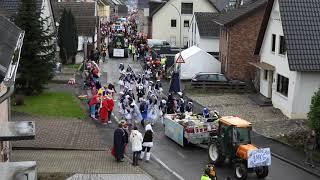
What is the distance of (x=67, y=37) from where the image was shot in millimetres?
50156

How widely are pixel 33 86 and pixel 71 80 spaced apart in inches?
252

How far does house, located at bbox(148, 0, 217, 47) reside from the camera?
70938mm

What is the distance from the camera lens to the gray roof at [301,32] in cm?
3044

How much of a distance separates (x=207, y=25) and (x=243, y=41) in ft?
44.8

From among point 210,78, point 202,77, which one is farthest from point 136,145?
point 210,78

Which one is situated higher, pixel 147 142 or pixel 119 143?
pixel 119 143

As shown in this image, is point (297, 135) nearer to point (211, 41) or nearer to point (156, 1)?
point (211, 41)

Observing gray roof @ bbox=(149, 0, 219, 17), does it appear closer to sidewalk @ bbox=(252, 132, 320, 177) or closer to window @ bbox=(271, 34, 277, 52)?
window @ bbox=(271, 34, 277, 52)

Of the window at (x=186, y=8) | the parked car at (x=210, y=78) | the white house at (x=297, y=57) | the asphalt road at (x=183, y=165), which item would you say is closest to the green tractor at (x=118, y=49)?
the window at (x=186, y=8)

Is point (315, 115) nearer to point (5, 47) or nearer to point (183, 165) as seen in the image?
point (183, 165)

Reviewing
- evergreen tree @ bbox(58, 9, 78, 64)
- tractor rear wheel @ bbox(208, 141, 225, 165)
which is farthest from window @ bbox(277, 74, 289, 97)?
evergreen tree @ bbox(58, 9, 78, 64)

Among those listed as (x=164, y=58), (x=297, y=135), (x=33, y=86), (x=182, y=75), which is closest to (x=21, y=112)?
(x=33, y=86)

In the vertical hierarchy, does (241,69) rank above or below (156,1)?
below

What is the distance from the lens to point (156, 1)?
258 feet
